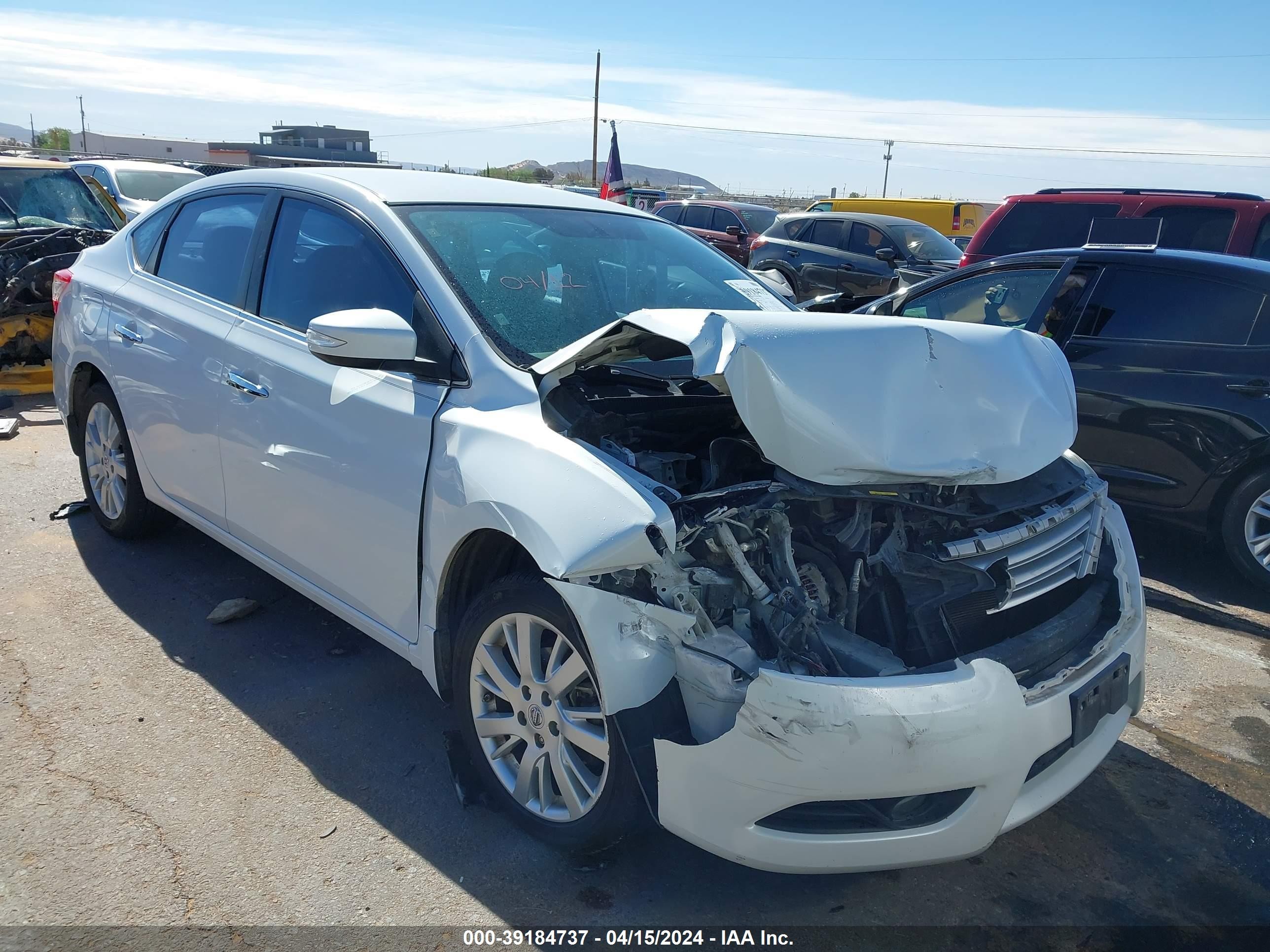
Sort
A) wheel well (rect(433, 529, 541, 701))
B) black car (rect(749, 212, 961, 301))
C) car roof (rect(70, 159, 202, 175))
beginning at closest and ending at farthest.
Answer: wheel well (rect(433, 529, 541, 701)) → black car (rect(749, 212, 961, 301)) → car roof (rect(70, 159, 202, 175))

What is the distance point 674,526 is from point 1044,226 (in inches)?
344

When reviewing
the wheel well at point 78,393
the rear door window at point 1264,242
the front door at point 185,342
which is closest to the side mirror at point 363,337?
the front door at point 185,342

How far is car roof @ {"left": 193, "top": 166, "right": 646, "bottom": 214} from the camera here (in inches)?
137

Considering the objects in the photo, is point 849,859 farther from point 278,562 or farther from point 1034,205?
point 1034,205

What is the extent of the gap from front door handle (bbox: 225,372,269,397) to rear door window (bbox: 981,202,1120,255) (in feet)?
25.7

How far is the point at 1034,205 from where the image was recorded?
9.72 meters

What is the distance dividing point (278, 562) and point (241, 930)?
4.79 ft

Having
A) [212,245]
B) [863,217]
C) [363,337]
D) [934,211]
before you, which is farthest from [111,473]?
[934,211]

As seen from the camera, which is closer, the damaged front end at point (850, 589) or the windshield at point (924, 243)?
the damaged front end at point (850, 589)

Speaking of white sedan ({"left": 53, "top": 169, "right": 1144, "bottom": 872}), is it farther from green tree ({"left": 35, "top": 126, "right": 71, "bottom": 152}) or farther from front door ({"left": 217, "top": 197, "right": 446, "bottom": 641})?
green tree ({"left": 35, "top": 126, "right": 71, "bottom": 152})

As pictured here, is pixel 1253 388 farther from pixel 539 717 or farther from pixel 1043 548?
pixel 539 717

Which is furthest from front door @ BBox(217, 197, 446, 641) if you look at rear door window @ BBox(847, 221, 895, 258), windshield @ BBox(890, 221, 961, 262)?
rear door window @ BBox(847, 221, 895, 258)

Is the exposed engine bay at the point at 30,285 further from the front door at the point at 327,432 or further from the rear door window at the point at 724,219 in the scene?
the rear door window at the point at 724,219

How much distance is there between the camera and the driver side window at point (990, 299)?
19.1 ft
